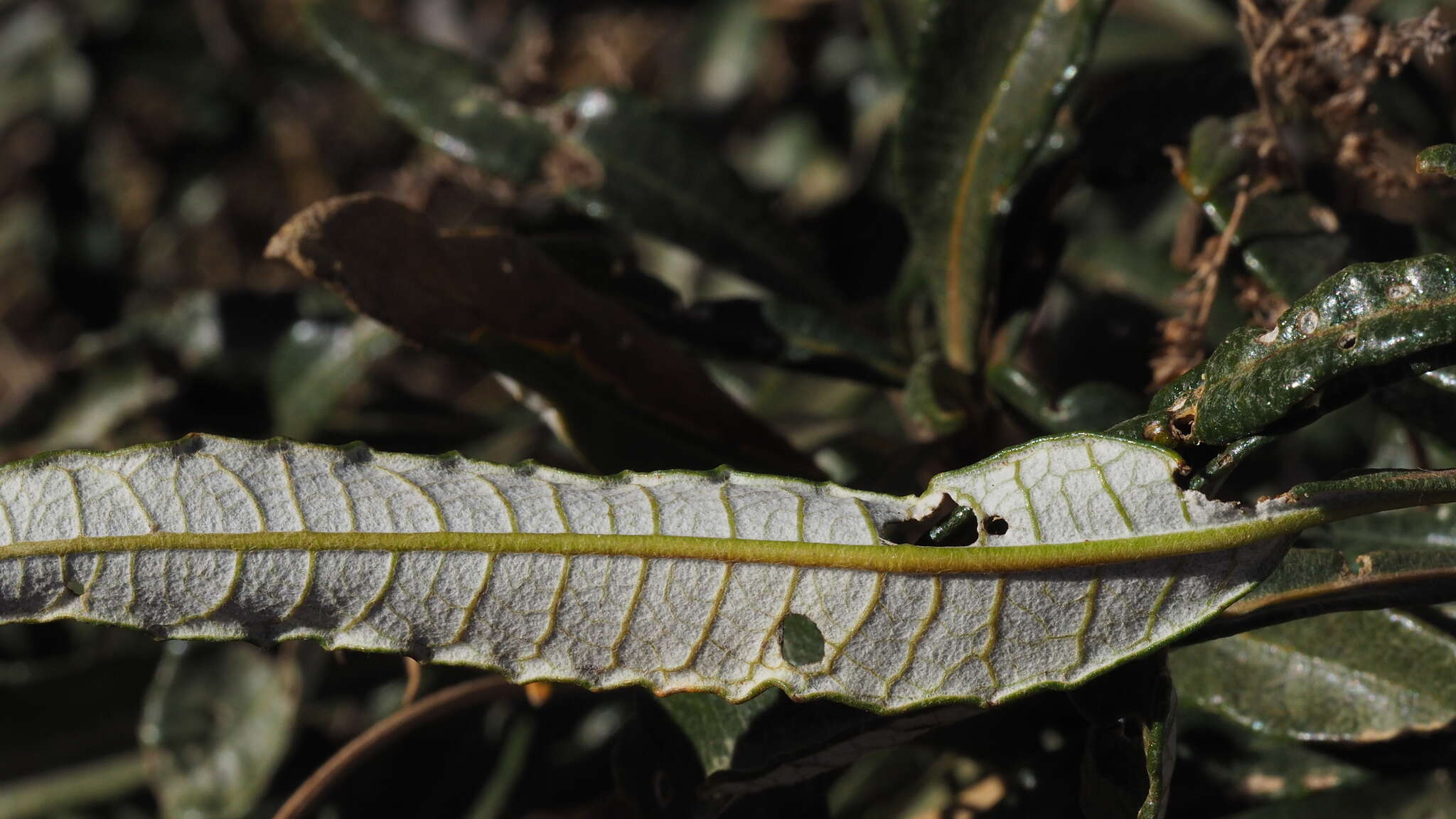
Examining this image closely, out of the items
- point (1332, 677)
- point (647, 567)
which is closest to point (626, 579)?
point (647, 567)

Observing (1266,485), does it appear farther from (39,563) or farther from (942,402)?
(39,563)

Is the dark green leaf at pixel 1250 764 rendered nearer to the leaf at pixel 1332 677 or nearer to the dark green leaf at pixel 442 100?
the leaf at pixel 1332 677

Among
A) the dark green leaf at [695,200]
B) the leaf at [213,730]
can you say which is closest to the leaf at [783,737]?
the dark green leaf at [695,200]

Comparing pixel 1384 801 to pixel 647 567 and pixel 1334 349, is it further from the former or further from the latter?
pixel 647 567

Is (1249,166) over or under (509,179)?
over

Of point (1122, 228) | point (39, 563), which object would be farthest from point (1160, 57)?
point (39, 563)

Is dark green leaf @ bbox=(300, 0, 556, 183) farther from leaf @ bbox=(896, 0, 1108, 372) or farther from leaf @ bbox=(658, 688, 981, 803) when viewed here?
leaf @ bbox=(658, 688, 981, 803)
